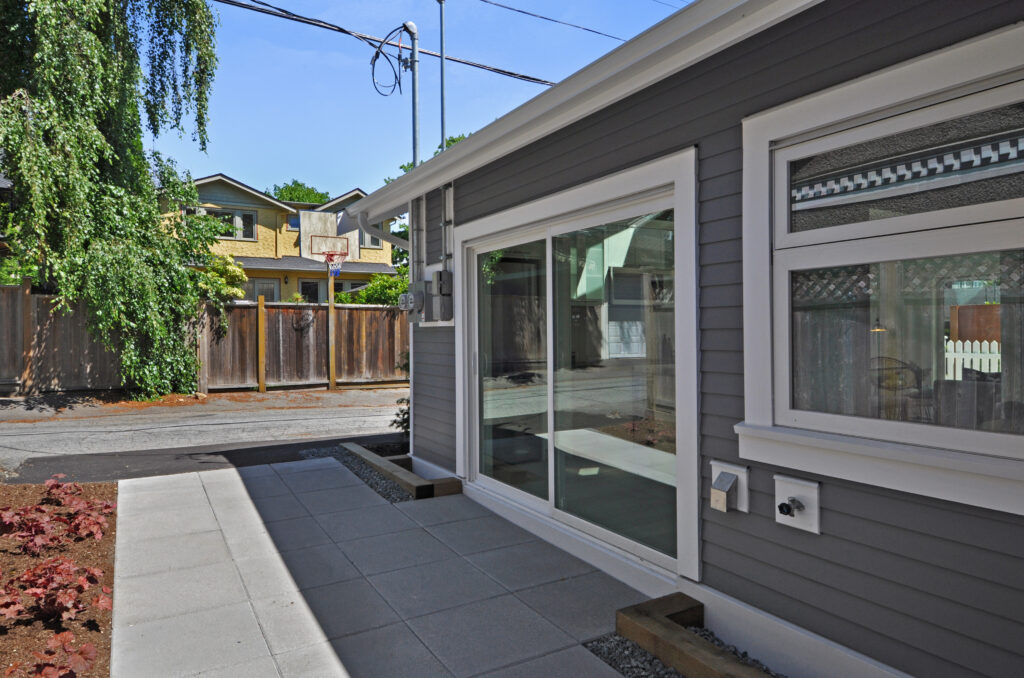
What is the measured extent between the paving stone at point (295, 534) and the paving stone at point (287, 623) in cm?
69

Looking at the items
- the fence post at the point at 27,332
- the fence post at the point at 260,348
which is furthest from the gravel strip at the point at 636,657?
the fence post at the point at 27,332

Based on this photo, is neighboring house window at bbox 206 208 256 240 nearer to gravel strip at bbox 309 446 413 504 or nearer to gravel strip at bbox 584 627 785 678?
gravel strip at bbox 309 446 413 504

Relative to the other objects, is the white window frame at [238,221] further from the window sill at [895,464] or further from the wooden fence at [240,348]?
the window sill at [895,464]

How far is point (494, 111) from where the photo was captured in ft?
46.6

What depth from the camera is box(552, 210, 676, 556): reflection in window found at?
301cm

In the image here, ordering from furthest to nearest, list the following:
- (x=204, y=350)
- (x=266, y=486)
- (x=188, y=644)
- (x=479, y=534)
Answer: (x=204, y=350)
(x=266, y=486)
(x=479, y=534)
(x=188, y=644)

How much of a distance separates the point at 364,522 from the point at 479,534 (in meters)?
0.79

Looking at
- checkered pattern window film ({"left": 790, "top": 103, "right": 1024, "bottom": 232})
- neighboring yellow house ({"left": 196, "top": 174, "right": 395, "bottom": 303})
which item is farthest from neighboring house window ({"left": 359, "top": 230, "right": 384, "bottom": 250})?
checkered pattern window film ({"left": 790, "top": 103, "right": 1024, "bottom": 232})

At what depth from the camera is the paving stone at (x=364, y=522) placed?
3924 mm

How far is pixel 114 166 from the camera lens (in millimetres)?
9461

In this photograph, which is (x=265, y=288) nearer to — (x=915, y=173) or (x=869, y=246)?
(x=869, y=246)

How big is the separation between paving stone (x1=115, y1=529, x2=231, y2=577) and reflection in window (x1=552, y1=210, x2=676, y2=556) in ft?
6.57

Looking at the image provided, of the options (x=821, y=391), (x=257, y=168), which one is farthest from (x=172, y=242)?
(x=257, y=168)

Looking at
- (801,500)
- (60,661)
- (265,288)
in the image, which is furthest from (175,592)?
(265,288)
